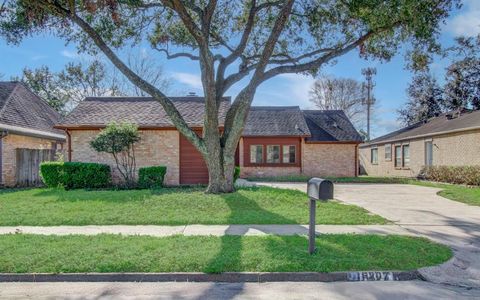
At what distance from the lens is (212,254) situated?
5266mm

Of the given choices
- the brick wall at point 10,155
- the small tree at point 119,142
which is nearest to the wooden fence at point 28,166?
the brick wall at point 10,155

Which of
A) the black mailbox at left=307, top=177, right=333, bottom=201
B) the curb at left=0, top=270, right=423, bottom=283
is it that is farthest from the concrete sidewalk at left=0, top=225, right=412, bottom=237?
the curb at left=0, top=270, right=423, bottom=283

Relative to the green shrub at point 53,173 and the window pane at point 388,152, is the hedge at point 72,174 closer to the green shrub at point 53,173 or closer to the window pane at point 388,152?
the green shrub at point 53,173

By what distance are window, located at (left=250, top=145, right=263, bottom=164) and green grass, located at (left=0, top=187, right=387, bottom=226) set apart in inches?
468

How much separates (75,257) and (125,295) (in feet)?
4.57

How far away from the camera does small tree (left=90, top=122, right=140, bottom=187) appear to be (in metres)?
13.9

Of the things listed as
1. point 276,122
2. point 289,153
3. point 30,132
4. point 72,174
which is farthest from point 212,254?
point 276,122

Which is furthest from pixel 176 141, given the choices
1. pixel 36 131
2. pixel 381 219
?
pixel 381 219

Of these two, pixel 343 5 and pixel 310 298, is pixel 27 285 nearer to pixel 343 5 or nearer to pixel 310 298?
pixel 310 298

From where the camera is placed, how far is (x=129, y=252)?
5379mm

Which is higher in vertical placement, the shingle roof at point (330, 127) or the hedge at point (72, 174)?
the shingle roof at point (330, 127)

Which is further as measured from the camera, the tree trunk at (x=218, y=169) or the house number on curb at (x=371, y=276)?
the tree trunk at (x=218, y=169)

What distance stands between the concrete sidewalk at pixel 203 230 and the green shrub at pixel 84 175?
6474mm

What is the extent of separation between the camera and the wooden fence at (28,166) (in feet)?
50.7
